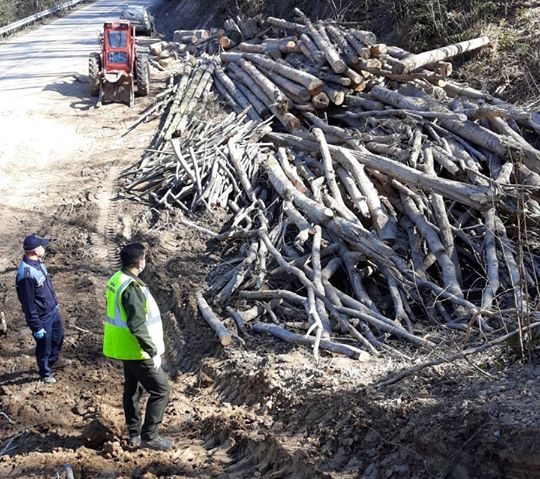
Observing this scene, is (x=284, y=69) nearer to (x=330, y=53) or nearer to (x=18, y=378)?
(x=330, y=53)

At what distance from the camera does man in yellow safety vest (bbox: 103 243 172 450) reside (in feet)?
20.6

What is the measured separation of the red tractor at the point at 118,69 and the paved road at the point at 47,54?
197 centimetres

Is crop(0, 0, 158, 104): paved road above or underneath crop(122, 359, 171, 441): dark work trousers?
above

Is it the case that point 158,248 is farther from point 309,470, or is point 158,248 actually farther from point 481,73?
point 481,73

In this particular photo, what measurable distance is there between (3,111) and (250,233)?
399 inches

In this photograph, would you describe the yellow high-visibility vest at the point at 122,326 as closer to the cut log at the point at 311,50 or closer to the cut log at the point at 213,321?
the cut log at the point at 213,321

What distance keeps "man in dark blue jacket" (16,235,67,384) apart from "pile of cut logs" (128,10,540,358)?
5.90 ft

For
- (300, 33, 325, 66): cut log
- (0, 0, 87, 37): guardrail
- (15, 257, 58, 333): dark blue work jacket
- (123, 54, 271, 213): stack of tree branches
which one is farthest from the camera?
(0, 0, 87, 37): guardrail

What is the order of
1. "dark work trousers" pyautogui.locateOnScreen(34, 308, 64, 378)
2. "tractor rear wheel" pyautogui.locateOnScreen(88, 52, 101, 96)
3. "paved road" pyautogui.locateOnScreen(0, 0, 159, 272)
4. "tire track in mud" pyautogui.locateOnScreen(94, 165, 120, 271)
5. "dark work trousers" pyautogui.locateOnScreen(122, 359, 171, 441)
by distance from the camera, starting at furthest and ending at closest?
"tractor rear wheel" pyautogui.locateOnScreen(88, 52, 101, 96) < "paved road" pyautogui.locateOnScreen(0, 0, 159, 272) < "tire track in mud" pyautogui.locateOnScreen(94, 165, 120, 271) < "dark work trousers" pyautogui.locateOnScreen(34, 308, 64, 378) < "dark work trousers" pyautogui.locateOnScreen(122, 359, 171, 441)

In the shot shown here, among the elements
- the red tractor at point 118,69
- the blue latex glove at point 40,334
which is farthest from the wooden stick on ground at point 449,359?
the red tractor at point 118,69

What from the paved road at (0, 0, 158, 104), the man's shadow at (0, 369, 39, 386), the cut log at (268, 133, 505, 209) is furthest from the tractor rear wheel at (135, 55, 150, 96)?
the man's shadow at (0, 369, 39, 386)

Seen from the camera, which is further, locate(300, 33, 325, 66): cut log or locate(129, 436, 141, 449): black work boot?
locate(300, 33, 325, 66): cut log

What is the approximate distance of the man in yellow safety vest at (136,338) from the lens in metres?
6.29

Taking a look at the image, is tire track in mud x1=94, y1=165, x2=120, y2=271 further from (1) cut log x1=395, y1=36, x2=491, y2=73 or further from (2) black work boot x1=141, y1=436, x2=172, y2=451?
(1) cut log x1=395, y1=36, x2=491, y2=73
